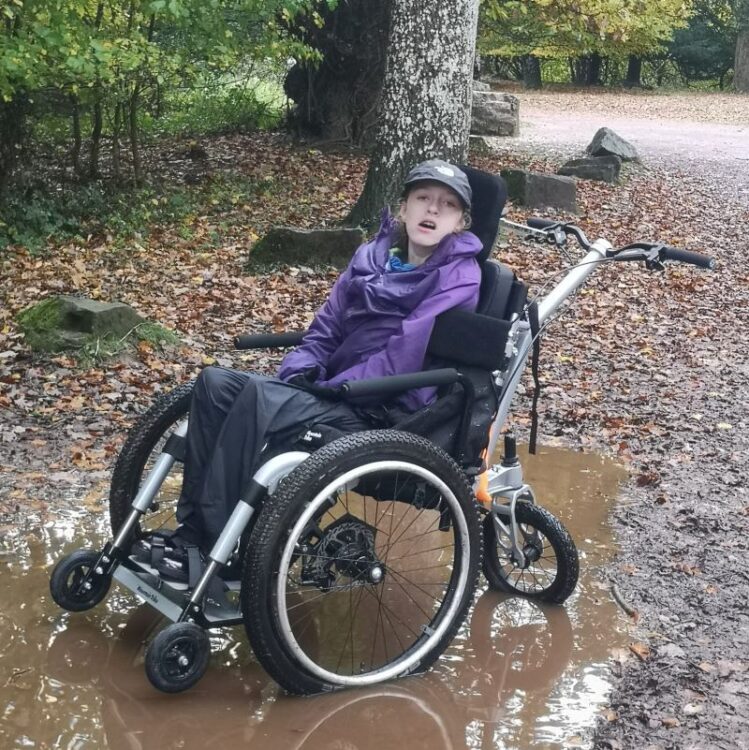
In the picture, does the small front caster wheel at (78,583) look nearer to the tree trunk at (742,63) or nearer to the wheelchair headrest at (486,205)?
the wheelchair headrest at (486,205)

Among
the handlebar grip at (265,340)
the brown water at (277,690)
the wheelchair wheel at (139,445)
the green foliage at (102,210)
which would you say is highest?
the handlebar grip at (265,340)

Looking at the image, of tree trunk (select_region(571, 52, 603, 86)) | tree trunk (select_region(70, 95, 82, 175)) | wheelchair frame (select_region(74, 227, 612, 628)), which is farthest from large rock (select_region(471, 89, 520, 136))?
tree trunk (select_region(571, 52, 603, 86))

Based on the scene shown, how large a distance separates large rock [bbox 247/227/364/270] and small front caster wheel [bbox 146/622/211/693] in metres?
5.99

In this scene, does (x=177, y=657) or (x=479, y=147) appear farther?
(x=479, y=147)

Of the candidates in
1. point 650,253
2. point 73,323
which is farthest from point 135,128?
point 650,253

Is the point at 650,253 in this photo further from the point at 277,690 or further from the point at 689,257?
the point at 277,690

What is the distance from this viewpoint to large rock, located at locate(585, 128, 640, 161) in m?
15.1

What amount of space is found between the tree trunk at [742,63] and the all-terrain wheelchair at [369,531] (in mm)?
31151

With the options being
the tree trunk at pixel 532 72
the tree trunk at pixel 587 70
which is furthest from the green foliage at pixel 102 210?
the tree trunk at pixel 587 70

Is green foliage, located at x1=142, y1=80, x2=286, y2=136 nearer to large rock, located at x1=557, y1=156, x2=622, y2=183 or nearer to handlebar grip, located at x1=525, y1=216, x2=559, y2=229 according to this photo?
large rock, located at x1=557, y1=156, x2=622, y2=183

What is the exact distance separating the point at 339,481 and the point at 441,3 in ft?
20.7

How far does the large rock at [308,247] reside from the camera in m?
8.94

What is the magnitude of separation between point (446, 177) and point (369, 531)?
50.6 inches

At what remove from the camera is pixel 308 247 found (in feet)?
29.4
